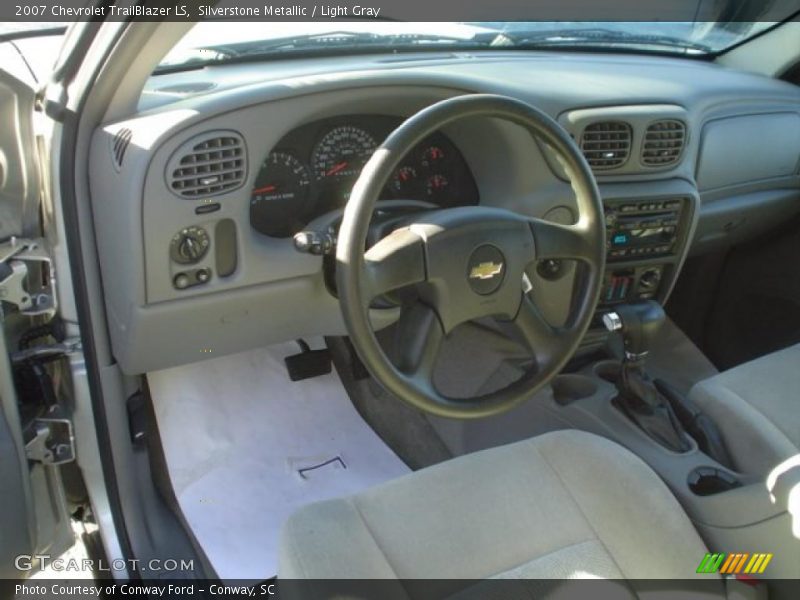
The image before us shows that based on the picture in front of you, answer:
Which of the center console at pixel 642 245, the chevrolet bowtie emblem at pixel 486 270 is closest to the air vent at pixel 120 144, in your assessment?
the chevrolet bowtie emblem at pixel 486 270

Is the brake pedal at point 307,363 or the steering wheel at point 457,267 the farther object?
the brake pedal at point 307,363

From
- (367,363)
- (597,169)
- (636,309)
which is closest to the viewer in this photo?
(367,363)

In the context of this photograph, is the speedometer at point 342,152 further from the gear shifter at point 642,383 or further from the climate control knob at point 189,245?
the gear shifter at point 642,383

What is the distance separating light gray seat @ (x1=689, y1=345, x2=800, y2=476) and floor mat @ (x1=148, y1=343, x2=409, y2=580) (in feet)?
3.03

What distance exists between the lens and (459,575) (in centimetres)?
136

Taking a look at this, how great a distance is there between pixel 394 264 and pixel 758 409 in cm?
100

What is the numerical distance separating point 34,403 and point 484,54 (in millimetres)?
1599

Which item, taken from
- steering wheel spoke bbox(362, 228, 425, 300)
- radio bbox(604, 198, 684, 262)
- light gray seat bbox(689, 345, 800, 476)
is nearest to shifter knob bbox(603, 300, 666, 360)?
light gray seat bbox(689, 345, 800, 476)

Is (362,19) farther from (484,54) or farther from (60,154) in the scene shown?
(60,154)

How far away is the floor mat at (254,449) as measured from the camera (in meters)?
2.06

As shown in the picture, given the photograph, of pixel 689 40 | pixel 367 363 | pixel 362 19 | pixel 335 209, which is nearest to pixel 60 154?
pixel 335 209

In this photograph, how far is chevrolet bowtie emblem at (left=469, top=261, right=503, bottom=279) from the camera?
1422mm

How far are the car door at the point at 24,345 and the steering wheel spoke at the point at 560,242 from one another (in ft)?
3.38

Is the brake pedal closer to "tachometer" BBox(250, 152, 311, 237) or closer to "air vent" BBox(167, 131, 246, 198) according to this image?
"tachometer" BBox(250, 152, 311, 237)
